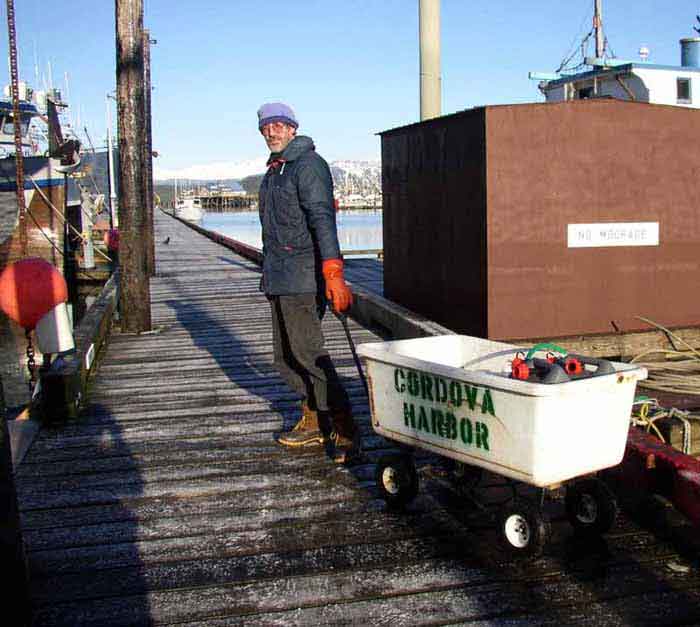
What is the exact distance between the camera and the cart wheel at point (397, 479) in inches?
153

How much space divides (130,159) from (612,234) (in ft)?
17.7

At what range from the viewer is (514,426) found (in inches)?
126

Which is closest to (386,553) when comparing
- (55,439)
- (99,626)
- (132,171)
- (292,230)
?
(99,626)

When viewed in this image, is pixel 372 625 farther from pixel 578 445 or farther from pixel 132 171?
pixel 132 171

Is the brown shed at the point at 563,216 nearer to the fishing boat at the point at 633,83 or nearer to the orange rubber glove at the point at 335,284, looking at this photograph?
the orange rubber glove at the point at 335,284

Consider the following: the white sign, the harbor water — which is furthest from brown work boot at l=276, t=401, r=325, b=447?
the harbor water

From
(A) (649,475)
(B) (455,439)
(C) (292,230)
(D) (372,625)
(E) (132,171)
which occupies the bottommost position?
(D) (372,625)

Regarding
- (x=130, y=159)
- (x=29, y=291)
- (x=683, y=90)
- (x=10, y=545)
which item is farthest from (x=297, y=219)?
(x=683, y=90)

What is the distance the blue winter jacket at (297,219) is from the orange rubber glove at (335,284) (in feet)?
0.36

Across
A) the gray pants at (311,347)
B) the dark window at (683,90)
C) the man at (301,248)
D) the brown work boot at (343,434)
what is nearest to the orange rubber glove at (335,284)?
the man at (301,248)

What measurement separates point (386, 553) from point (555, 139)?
15.4ft

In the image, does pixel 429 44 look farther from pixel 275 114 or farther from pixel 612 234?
pixel 275 114

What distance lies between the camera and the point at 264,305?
38.7 feet

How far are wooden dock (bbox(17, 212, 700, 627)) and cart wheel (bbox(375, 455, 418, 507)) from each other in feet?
0.29
